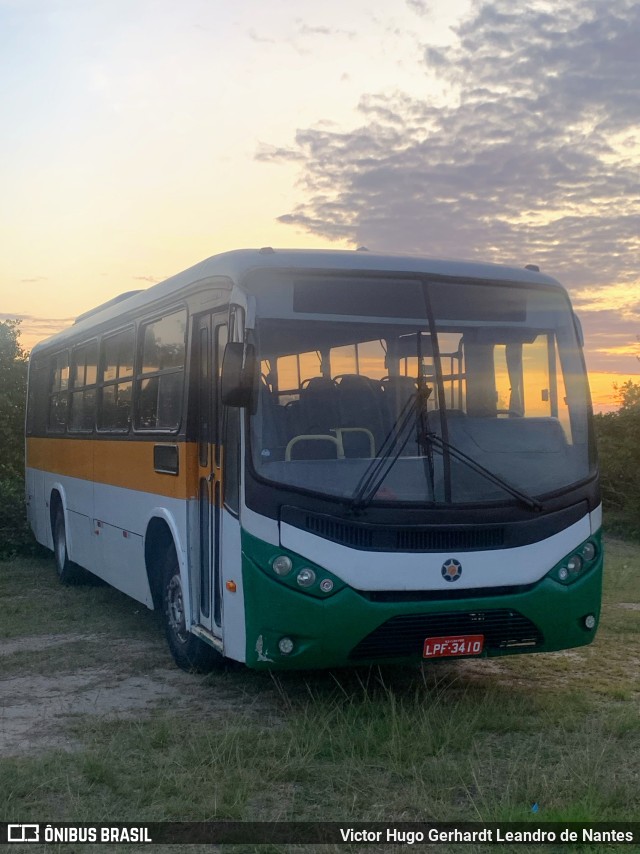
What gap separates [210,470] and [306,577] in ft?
4.88

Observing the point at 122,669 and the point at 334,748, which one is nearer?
the point at 334,748

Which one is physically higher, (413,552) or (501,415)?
(501,415)

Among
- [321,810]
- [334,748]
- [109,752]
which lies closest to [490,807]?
[321,810]

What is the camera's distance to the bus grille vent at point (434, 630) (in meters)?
6.77

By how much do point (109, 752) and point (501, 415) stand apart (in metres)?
3.35

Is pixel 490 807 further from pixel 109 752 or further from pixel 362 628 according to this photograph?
pixel 109 752

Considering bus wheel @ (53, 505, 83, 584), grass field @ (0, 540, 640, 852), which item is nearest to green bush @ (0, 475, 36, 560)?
bus wheel @ (53, 505, 83, 584)

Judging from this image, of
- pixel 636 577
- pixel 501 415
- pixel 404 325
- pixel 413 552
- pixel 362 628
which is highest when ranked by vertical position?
pixel 404 325

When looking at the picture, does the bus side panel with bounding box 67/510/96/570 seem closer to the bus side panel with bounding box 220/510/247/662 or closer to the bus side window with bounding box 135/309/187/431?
the bus side window with bounding box 135/309/187/431

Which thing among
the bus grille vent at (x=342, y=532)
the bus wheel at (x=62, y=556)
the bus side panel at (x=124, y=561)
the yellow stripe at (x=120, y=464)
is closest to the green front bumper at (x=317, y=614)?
the bus grille vent at (x=342, y=532)

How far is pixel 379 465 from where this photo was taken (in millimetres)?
6891

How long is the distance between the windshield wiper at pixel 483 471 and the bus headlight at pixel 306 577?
115 cm

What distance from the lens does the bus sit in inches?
265

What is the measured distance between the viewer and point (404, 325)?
7312 millimetres
